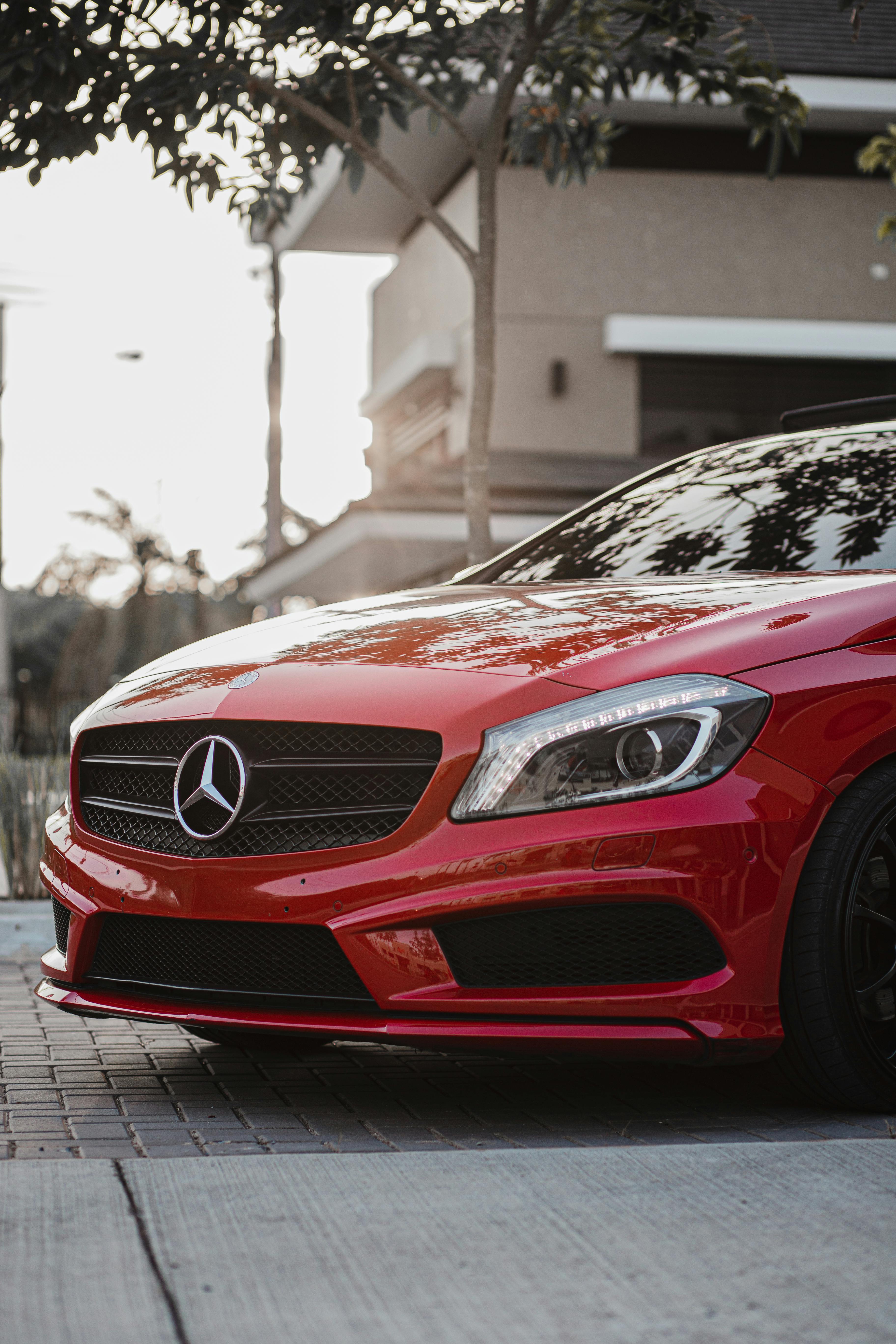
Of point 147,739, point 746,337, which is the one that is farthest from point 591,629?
point 746,337

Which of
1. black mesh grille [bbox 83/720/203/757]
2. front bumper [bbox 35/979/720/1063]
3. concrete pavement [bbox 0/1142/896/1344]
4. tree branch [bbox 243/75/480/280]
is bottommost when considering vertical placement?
concrete pavement [bbox 0/1142/896/1344]

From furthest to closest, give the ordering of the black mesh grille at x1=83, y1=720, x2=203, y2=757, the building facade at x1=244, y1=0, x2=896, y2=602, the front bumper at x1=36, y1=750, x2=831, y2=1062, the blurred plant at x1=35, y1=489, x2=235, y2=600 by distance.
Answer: the blurred plant at x1=35, y1=489, x2=235, y2=600
the building facade at x1=244, y1=0, x2=896, y2=602
the black mesh grille at x1=83, y1=720, x2=203, y2=757
the front bumper at x1=36, y1=750, x2=831, y2=1062

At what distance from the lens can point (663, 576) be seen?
436 centimetres

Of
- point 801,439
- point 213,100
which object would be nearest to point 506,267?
point 213,100

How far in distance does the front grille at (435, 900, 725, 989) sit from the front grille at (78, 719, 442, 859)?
0.92 feet

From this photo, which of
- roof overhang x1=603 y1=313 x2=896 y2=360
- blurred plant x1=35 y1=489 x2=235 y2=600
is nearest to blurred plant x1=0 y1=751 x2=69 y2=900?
roof overhang x1=603 y1=313 x2=896 y2=360

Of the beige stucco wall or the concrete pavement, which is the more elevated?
the beige stucco wall

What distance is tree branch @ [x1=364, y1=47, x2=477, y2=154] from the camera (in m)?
7.55

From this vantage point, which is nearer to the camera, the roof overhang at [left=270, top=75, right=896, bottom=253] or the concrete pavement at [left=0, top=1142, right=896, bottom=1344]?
the concrete pavement at [left=0, top=1142, right=896, bottom=1344]

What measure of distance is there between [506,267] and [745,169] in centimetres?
326

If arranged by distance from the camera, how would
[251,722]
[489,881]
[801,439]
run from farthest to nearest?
[801,439] < [251,722] < [489,881]

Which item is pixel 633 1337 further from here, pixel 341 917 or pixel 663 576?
Answer: pixel 663 576

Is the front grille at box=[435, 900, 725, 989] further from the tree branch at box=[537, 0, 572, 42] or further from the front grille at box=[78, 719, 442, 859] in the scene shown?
the tree branch at box=[537, 0, 572, 42]

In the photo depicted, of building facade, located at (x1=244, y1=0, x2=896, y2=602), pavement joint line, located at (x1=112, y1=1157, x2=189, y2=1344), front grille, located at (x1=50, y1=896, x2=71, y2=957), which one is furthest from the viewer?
building facade, located at (x1=244, y1=0, x2=896, y2=602)
